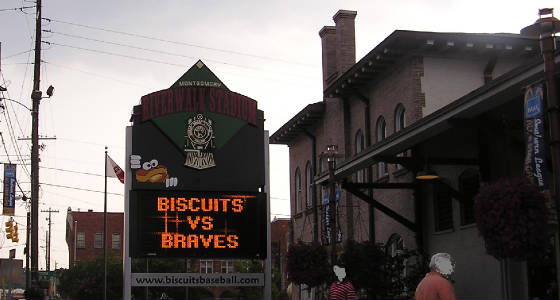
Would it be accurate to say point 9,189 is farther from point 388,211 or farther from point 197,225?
point 388,211

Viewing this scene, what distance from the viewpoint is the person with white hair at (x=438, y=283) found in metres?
8.72

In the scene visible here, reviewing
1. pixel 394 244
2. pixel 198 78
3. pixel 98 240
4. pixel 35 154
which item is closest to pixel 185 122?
pixel 198 78

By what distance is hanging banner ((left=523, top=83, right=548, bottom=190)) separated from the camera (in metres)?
12.6

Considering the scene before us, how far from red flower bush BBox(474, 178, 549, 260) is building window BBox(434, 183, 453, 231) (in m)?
9.47

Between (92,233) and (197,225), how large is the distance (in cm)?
7706

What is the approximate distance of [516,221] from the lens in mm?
11977

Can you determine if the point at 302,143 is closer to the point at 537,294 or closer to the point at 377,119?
the point at 377,119

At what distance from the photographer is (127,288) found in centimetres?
2078

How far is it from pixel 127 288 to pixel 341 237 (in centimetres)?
974

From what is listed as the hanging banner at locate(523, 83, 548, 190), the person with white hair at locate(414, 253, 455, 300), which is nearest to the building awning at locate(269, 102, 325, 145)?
the hanging banner at locate(523, 83, 548, 190)

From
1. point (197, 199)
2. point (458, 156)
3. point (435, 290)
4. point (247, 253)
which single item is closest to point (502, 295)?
point (458, 156)

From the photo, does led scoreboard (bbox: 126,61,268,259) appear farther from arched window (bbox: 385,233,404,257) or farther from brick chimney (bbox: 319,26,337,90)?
brick chimney (bbox: 319,26,337,90)

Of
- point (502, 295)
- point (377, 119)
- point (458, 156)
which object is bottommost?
point (502, 295)

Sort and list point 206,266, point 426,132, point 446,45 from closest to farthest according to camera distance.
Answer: point 426,132 → point 446,45 → point 206,266
